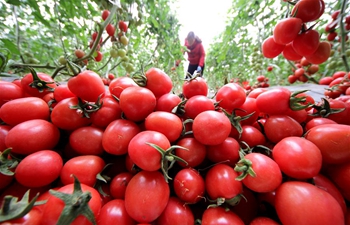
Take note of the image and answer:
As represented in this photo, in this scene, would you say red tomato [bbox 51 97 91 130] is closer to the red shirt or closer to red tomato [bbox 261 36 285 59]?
red tomato [bbox 261 36 285 59]

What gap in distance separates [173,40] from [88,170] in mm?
3044

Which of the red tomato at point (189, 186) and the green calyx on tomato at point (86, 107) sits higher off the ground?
the green calyx on tomato at point (86, 107)

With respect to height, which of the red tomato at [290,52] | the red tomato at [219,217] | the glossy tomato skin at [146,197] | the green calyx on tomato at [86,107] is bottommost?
the red tomato at [219,217]

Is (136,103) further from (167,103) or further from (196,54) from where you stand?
(196,54)

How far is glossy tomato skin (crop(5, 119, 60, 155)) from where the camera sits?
16.1 inches

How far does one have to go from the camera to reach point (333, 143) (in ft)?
1.25

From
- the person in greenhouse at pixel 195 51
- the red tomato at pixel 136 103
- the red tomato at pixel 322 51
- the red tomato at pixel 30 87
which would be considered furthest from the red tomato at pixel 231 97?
the person in greenhouse at pixel 195 51

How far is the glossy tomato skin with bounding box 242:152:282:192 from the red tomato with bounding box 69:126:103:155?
1.27 ft

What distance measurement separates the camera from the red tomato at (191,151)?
0.41 meters

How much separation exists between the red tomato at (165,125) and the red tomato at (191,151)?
0.10 feet

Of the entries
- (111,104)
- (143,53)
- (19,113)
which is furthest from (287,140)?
(143,53)

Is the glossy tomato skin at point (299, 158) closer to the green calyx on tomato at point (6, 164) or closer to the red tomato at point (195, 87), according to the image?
the red tomato at point (195, 87)

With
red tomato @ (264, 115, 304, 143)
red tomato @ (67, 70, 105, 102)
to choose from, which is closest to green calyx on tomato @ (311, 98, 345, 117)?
red tomato @ (264, 115, 304, 143)

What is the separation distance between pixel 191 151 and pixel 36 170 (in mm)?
355
